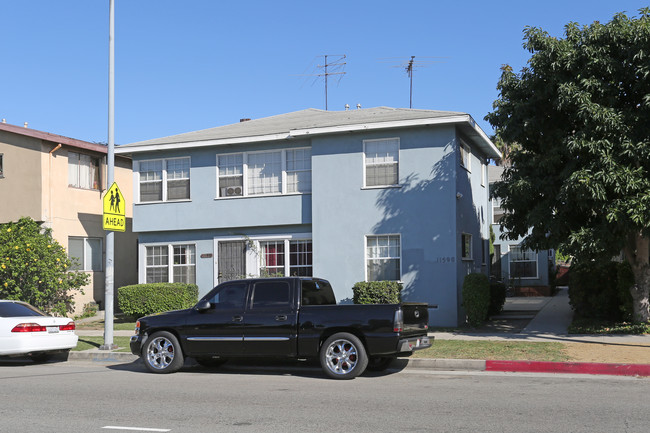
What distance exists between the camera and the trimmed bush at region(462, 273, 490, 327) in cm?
1769

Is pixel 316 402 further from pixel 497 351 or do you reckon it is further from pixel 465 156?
pixel 465 156

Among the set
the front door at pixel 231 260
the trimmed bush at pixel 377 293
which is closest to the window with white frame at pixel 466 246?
the trimmed bush at pixel 377 293

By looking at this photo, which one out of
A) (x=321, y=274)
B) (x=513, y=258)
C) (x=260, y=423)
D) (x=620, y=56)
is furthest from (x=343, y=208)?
(x=513, y=258)

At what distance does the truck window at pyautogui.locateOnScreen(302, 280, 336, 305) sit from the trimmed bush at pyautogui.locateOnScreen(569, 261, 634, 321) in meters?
7.74

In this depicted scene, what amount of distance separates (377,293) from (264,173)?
5594 millimetres

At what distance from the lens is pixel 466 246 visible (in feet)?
68.4

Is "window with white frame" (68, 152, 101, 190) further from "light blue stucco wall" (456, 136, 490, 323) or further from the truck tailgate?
the truck tailgate

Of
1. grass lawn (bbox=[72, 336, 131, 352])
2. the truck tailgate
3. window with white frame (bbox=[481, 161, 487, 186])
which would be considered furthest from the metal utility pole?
window with white frame (bbox=[481, 161, 487, 186])

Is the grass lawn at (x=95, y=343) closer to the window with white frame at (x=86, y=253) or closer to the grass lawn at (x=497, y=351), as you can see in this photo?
the grass lawn at (x=497, y=351)

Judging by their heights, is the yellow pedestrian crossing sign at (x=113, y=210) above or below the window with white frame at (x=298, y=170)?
below

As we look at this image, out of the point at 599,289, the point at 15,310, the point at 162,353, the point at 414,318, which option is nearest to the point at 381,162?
the point at 599,289

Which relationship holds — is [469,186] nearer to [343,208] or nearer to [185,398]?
[343,208]

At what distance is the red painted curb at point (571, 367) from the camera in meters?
11.4

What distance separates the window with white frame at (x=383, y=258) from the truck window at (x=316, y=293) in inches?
259
